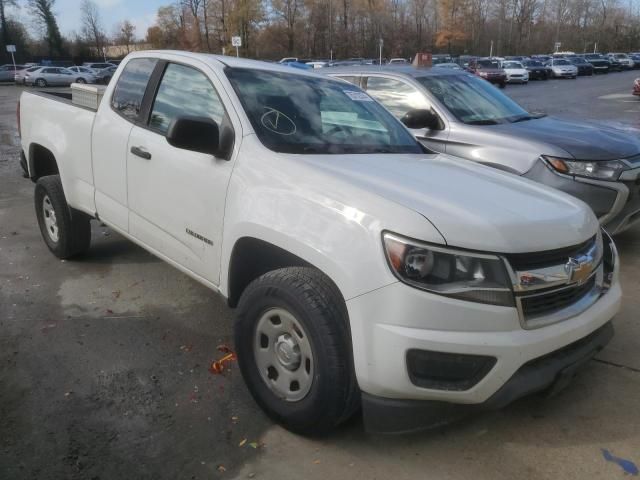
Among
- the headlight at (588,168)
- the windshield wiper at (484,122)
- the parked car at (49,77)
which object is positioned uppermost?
the parked car at (49,77)

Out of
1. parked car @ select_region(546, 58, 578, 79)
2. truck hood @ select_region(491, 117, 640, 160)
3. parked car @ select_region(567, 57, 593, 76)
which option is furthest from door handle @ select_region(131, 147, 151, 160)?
parked car @ select_region(567, 57, 593, 76)

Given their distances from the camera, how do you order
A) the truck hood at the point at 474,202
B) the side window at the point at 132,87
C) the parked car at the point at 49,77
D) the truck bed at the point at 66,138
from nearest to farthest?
the truck hood at the point at 474,202, the side window at the point at 132,87, the truck bed at the point at 66,138, the parked car at the point at 49,77

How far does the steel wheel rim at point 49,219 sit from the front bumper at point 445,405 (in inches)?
150

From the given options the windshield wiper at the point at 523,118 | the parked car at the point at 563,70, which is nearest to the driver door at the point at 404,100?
the windshield wiper at the point at 523,118

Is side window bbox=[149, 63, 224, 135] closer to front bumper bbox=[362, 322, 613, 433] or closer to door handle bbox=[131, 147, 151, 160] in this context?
door handle bbox=[131, 147, 151, 160]

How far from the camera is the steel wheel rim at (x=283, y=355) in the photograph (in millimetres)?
2660

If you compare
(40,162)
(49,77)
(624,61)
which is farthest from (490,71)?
(40,162)

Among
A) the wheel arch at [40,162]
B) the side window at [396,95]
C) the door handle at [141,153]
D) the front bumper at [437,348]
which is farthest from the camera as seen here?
the side window at [396,95]

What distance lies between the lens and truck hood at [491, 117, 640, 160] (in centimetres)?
500

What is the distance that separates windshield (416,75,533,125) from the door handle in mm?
3212

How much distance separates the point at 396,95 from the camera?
19.9 feet

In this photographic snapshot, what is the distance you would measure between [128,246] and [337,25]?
260 feet

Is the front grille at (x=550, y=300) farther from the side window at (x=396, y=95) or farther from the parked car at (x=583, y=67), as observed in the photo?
the parked car at (x=583, y=67)

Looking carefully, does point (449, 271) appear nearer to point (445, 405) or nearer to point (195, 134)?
point (445, 405)
